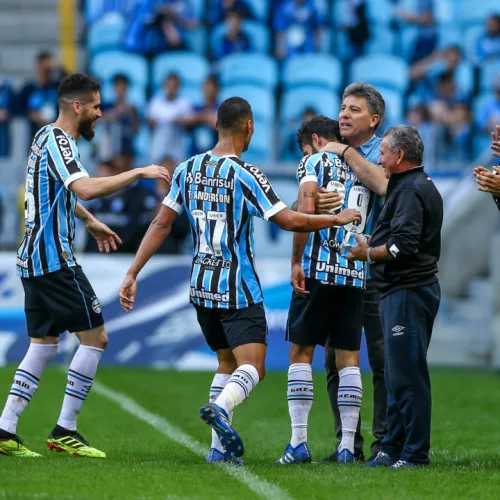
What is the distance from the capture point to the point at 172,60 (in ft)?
66.7

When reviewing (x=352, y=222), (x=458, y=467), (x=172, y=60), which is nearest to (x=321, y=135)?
(x=352, y=222)

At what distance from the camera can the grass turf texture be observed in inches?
248

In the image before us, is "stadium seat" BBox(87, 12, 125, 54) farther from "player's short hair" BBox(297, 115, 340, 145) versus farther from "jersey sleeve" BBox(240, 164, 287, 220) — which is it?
"jersey sleeve" BBox(240, 164, 287, 220)

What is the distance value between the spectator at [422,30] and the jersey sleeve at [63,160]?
557 inches

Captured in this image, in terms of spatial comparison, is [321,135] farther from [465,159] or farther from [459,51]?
[459,51]

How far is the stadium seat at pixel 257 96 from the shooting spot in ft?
64.2

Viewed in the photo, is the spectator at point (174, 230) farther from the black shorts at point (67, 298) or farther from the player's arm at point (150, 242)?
the player's arm at point (150, 242)

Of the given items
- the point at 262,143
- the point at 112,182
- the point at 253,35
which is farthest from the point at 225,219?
the point at 253,35

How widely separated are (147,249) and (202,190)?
1.79 ft

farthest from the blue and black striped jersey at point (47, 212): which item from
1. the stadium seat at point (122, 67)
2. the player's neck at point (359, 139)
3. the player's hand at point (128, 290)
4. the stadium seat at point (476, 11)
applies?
the stadium seat at point (476, 11)

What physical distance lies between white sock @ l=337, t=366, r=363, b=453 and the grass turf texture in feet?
1.12

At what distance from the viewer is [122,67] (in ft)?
66.5

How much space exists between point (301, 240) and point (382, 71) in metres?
13.5

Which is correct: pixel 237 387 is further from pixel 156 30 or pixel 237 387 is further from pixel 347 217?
pixel 156 30
